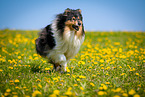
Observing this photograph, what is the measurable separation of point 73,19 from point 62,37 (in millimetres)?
550

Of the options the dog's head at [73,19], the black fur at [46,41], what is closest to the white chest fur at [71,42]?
the dog's head at [73,19]

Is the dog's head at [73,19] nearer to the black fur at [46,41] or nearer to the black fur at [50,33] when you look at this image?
the black fur at [50,33]

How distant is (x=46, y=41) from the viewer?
154 inches

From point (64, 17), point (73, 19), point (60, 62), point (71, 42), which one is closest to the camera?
point (73, 19)

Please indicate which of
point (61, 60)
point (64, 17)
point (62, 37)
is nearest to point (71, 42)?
point (62, 37)

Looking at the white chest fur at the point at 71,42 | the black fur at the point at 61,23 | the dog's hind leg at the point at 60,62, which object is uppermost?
the black fur at the point at 61,23

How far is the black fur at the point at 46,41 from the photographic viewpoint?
3.81 meters

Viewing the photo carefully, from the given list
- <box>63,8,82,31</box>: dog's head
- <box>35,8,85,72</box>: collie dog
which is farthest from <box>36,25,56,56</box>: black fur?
<box>63,8,82,31</box>: dog's head

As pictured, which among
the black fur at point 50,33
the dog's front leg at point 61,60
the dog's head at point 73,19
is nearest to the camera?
the dog's head at point 73,19

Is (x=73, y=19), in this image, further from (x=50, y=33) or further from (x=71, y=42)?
(x=50, y=33)

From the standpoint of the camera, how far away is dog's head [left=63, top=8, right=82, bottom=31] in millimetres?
3477

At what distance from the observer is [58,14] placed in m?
3.82

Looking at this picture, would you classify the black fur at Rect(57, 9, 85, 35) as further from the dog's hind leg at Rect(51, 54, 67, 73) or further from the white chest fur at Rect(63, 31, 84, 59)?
the dog's hind leg at Rect(51, 54, 67, 73)

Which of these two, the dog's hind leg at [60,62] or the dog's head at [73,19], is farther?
the dog's hind leg at [60,62]
